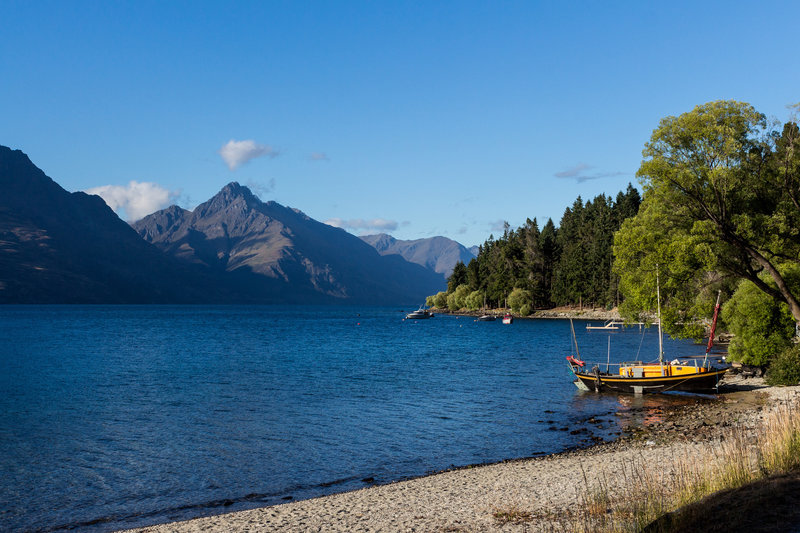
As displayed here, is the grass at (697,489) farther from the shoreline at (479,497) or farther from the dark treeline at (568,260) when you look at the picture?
the dark treeline at (568,260)

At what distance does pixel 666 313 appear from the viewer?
4000 centimetres

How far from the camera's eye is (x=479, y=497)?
57.8 ft

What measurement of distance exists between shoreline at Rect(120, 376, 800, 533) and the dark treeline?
5398 inches

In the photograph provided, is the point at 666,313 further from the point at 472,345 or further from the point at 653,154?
the point at 472,345

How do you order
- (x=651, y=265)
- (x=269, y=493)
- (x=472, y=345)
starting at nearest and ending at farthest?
(x=269, y=493) → (x=651, y=265) → (x=472, y=345)

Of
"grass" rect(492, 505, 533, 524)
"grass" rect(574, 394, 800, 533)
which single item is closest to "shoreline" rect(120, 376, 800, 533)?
"grass" rect(492, 505, 533, 524)

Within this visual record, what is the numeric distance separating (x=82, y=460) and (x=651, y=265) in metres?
34.6

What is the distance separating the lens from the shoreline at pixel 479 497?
1524cm

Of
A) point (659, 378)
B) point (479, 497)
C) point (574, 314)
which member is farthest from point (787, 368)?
point (574, 314)

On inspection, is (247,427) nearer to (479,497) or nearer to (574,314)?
(479,497)

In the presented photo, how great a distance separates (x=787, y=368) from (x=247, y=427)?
111 feet

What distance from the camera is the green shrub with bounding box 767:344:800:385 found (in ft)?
120

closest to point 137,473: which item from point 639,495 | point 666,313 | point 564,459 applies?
point 564,459

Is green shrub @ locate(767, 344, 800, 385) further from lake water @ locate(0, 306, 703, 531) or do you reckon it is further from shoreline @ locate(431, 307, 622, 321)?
shoreline @ locate(431, 307, 622, 321)
